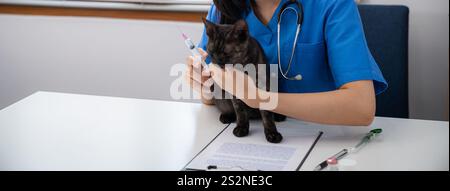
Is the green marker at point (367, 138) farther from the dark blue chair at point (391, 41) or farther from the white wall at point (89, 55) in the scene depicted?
the white wall at point (89, 55)

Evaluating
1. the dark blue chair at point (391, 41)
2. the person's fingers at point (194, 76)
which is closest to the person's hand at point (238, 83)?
the person's fingers at point (194, 76)

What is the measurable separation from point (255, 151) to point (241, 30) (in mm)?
253

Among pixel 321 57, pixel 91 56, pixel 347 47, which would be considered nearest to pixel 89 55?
pixel 91 56

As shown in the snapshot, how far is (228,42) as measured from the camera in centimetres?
98

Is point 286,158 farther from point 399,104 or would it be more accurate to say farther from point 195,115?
point 399,104

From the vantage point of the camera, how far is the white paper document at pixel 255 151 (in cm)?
96

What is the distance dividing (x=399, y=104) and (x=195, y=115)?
2.35 ft

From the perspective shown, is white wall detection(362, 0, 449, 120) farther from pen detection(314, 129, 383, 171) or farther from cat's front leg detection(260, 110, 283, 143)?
cat's front leg detection(260, 110, 283, 143)

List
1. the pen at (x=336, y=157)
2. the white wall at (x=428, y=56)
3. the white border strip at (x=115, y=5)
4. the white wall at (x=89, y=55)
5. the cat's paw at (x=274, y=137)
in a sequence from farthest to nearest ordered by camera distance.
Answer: the white wall at (x=89, y=55) < the white border strip at (x=115, y=5) < the white wall at (x=428, y=56) < the cat's paw at (x=274, y=137) < the pen at (x=336, y=157)

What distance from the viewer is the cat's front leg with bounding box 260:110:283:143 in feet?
3.48

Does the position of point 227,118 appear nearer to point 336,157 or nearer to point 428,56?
point 336,157

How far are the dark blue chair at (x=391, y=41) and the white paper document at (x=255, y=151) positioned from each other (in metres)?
0.56

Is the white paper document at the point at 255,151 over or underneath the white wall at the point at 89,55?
underneath
